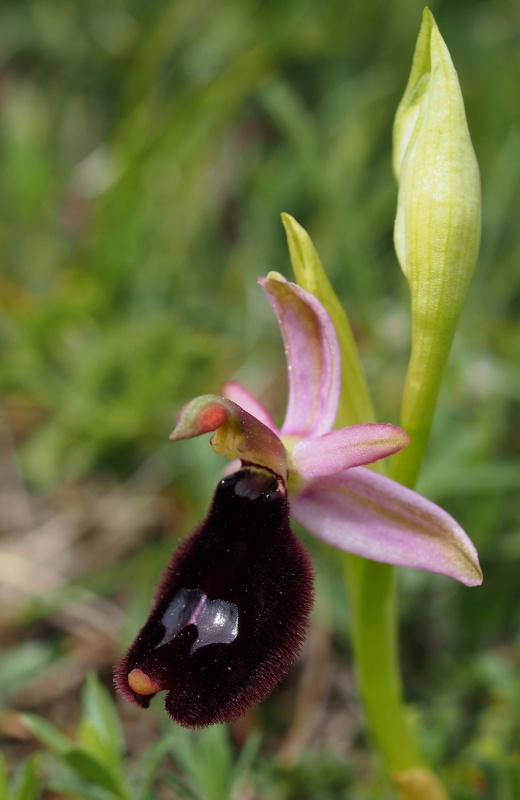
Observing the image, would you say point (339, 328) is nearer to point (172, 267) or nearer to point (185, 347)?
point (185, 347)

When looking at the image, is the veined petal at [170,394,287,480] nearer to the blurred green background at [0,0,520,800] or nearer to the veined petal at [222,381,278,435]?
the veined petal at [222,381,278,435]

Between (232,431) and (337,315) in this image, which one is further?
(337,315)

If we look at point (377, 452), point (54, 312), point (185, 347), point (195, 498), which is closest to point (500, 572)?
point (195, 498)

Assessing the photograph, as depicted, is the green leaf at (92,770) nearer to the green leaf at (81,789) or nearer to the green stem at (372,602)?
the green leaf at (81,789)

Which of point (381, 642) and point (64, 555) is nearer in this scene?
point (381, 642)

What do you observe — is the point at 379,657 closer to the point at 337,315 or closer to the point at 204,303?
the point at 337,315

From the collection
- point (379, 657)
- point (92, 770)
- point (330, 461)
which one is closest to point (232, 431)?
point (330, 461)

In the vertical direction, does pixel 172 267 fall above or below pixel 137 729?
above

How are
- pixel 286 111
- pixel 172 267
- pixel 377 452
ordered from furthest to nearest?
pixel 172 267, pixel 286 111, pixel 377 452
